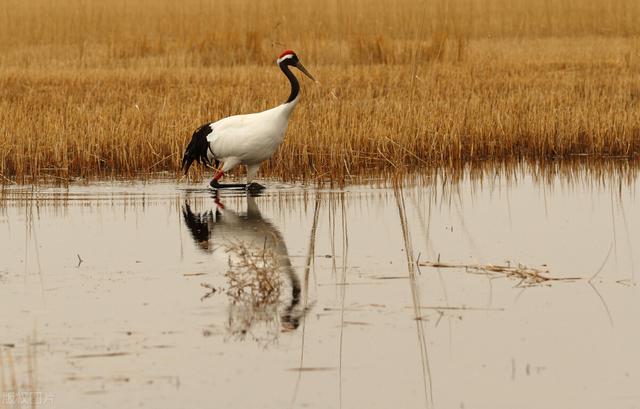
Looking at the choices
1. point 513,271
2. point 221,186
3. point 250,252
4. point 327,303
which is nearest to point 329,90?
point 221,186

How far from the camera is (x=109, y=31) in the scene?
2839 centimetres

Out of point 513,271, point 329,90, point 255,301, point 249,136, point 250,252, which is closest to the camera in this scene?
point 255,301

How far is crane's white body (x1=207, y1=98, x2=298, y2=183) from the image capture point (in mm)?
10719

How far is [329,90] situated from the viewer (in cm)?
1744

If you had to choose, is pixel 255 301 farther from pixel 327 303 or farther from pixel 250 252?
pixel 250 252

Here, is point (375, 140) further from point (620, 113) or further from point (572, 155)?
point (620, 113)

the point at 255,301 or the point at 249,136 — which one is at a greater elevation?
the point at 249,136

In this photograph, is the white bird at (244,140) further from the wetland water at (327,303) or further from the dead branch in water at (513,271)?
the dead branch in water at (513,271)

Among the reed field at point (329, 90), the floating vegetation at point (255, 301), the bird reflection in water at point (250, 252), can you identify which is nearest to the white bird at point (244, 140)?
the bird reflection in water at point (250, 252)

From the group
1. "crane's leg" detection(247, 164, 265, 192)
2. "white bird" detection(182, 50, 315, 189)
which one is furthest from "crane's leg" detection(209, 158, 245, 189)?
"crane's leg" detection(247, 164, 265, 192)

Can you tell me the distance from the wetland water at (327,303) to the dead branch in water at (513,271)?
1.3 inches

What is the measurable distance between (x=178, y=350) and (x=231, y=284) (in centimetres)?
104

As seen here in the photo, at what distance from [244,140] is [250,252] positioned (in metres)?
3.12

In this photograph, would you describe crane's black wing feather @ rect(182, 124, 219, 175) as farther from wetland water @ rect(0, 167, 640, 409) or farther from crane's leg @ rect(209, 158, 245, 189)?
wetland water @ rect(0, 167, 640, 409)
